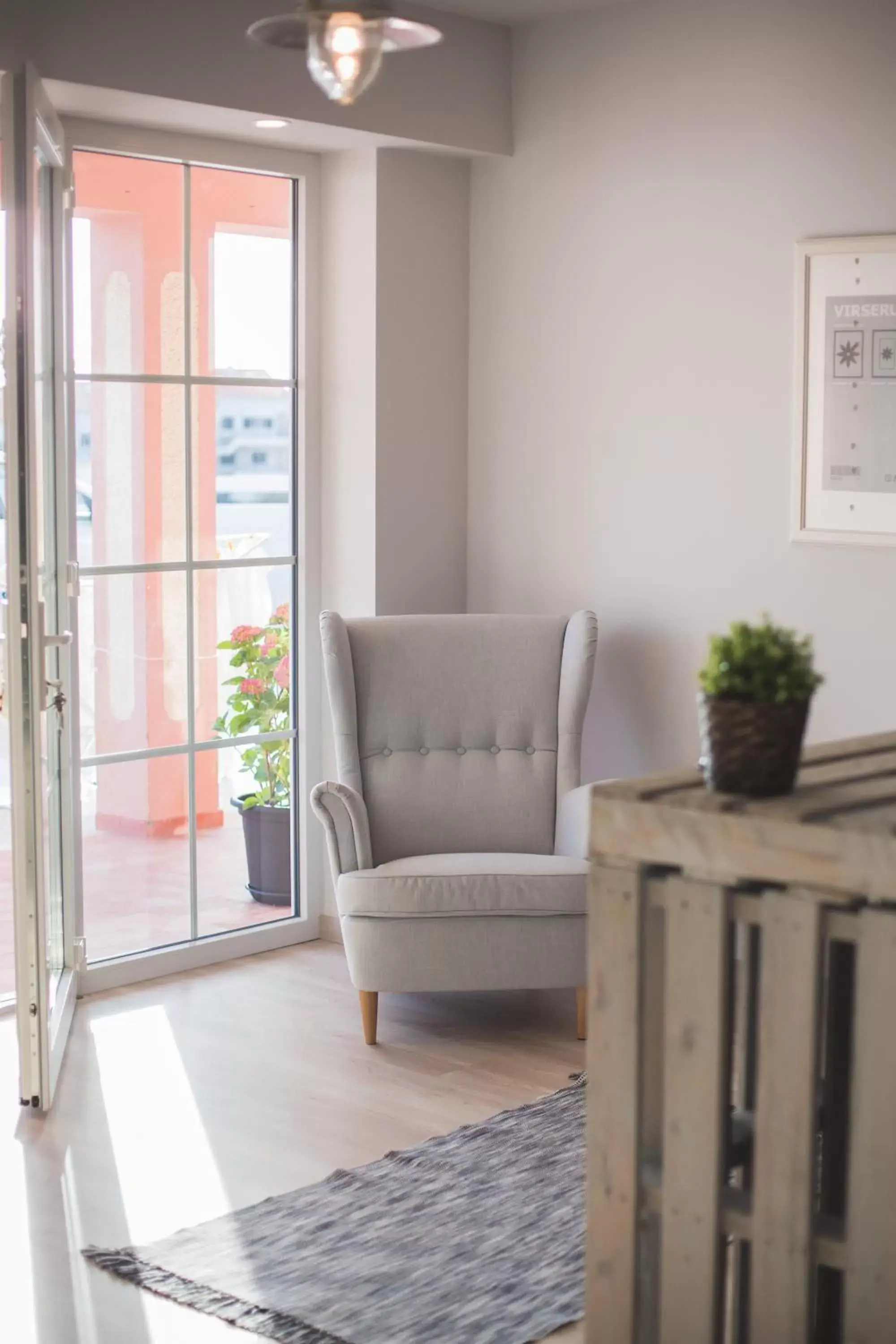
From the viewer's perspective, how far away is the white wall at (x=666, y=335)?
434 cm

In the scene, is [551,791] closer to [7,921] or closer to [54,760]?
[54,760]

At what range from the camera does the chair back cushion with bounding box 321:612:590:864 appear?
4.65 m

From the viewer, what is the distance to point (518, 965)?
4.25 m

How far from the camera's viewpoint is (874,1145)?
74.7 inches

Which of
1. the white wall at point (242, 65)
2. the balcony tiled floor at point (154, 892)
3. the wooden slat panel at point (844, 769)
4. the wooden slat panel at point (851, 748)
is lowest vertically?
the balcony tiled floor at point (154, 892)

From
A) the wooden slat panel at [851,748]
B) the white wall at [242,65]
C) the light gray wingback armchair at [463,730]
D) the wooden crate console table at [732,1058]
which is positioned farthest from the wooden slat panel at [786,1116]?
the white wall at [242,65]

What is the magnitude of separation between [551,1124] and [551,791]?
119 centimetres

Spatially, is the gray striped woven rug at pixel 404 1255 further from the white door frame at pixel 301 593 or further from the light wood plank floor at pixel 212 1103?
the white door frame at pixel 301 593

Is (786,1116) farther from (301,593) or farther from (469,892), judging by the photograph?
(301,593)

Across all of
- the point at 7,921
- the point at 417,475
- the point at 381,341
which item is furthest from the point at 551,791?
the point at 7,921

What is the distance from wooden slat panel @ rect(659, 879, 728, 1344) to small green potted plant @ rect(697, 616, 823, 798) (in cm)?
15

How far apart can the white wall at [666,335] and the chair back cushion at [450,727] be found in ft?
1.04

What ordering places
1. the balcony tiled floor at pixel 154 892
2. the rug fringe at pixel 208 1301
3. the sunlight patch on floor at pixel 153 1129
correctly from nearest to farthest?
the rug fringe at pixel 208 1301 < the sunlight patch on floor at pixel 153 1129 < the balcony tiled floor at pixel 154 892

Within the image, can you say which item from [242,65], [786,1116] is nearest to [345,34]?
[786,1116]
